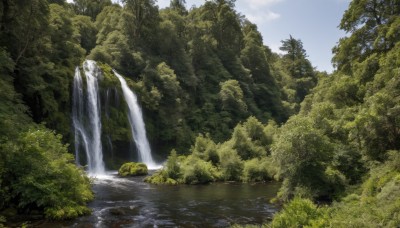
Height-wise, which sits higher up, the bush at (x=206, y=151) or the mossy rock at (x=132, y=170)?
the bush at (x=206, y=151)

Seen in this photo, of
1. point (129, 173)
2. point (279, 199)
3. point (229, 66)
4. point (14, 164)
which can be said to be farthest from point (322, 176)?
point (229, 66)

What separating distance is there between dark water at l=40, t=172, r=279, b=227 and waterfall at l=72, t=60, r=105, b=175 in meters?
7.07

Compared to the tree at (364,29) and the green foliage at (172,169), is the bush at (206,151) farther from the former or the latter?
the tree at (364,29)

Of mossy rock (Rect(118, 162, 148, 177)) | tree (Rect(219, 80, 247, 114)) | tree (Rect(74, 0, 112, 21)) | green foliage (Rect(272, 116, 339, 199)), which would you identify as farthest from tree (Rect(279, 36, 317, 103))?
green foliage (Rect(272, 116, 339, 199))

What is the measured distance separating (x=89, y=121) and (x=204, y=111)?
27891 mm

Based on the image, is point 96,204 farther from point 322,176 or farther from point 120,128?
point 120,128

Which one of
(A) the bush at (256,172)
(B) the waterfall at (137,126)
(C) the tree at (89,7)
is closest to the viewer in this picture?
(A) the bush at (256,172)

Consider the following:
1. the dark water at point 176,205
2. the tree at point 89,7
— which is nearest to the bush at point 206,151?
the dark water at point 176,205

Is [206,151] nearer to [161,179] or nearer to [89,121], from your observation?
[161,179]

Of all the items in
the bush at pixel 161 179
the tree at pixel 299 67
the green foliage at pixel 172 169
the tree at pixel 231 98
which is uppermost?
the tree at pixel 299 67

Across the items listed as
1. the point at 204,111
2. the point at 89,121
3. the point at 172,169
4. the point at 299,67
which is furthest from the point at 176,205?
the point at 299,67

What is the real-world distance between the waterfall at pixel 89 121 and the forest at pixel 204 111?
1163 mm

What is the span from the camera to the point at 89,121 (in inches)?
1682

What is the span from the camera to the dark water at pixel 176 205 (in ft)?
64.2
